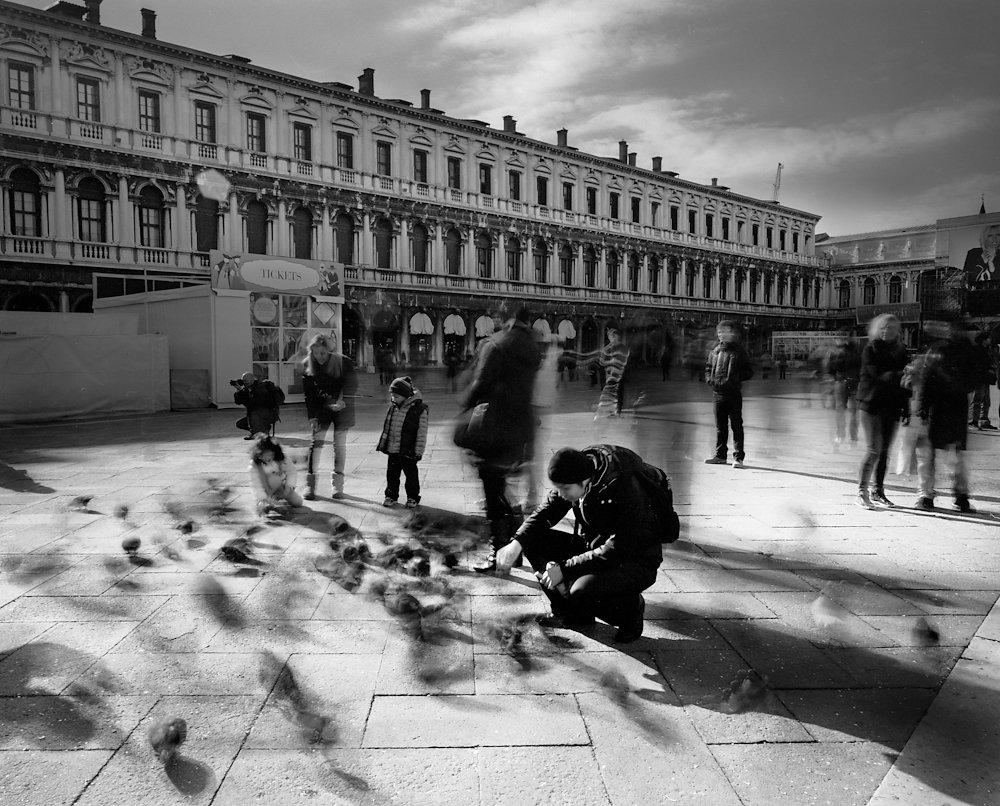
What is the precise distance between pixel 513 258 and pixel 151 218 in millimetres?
19238

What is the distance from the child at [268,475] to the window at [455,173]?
34.9m

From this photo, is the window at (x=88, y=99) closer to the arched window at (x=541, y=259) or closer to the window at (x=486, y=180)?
the window at (x=486, y=180)

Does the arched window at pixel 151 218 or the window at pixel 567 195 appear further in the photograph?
the window at pixel 567 195

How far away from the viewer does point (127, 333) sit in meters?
16.8

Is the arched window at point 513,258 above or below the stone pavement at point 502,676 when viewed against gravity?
above

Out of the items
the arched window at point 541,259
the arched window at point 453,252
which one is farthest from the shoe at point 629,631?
the arched window at point 541,259

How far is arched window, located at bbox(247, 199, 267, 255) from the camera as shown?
33375 mm

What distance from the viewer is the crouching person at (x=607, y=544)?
12.3ft

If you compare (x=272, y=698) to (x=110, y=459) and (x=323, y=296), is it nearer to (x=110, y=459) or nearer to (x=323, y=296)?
(x=110, y=459)

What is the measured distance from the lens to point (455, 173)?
132ft

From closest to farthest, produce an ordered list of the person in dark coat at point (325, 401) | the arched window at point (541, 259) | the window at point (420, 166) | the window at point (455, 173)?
the person in dark coat at point (325, 401)
the window at point (420, 166)
the window at point (455, 173)
the arched window at point (541, 259)

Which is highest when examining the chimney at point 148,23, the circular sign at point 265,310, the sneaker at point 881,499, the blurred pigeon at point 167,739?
the chimney at point 148,23

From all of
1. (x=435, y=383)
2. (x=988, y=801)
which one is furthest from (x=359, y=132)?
(x=988, y=801)

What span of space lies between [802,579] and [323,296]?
55.1 feet
